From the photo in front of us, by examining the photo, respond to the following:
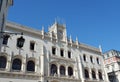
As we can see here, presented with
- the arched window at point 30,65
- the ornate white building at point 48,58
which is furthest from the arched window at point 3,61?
the arched window at point 30,65

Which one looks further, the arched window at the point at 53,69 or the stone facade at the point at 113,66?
the stone facade at the point at 113,66

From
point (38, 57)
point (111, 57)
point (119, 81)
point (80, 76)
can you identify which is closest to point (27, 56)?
point (38, 57)

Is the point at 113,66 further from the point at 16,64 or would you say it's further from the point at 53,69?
the point at 16,64

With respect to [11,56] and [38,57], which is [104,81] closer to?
[38,57]

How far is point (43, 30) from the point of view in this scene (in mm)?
30500

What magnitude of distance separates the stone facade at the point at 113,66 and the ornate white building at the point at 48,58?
245 inches

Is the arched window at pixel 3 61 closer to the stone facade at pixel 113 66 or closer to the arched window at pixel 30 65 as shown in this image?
the arched window at pixel 30 65

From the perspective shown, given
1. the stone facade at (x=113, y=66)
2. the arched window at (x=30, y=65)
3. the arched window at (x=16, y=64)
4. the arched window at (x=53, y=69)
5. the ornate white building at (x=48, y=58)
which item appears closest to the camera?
the ornate white building at (x=48, y=58)

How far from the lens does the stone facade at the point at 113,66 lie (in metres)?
40.6

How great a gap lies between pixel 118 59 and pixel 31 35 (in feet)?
96.3

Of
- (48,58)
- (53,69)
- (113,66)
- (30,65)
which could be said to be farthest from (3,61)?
(113,66)

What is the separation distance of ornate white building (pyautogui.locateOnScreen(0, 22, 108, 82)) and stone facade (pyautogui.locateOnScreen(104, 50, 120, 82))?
6234 millimetres

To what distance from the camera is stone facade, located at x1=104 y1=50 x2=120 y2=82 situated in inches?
1599

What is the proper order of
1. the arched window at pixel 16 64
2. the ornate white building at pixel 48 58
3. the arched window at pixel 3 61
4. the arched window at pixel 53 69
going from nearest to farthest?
the arched window at pixel 3 61 < the ornate white building at pixel 48 58 < the arched window at pixel 16 64 < the arched window at pixel 53 69
